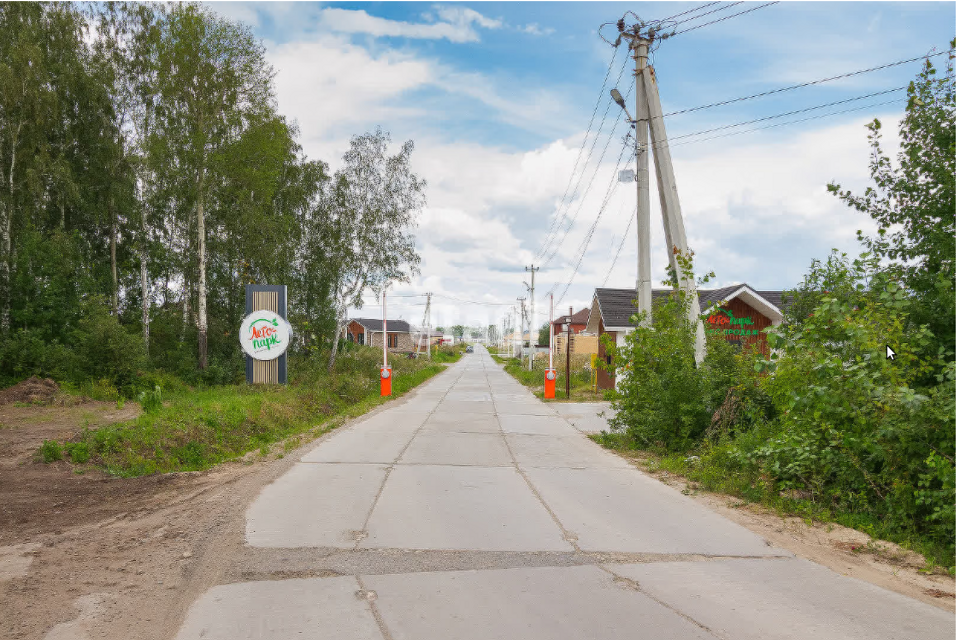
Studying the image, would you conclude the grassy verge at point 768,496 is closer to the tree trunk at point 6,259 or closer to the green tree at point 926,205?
the green tree at point 926,205

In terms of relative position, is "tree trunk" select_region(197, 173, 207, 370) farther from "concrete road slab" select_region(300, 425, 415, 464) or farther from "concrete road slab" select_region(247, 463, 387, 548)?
"concrete road slab" select_region(247, 463, 387, 548)

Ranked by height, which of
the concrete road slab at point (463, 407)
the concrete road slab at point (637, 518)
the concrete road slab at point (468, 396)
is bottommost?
the concrete road slab at point (468, 396)

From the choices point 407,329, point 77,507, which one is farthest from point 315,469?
point 407,329

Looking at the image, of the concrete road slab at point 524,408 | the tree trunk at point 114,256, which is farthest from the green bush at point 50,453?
the tree trunk at point 114,256

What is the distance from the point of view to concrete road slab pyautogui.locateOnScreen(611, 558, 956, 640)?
382 cm

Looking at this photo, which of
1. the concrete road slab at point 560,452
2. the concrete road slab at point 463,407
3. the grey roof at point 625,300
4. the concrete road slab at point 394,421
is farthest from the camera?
the grey roof at point 625,300

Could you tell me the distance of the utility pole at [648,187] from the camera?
37.2 ft

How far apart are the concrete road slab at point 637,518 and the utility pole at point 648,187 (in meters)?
3.76

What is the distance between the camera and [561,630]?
3773 millimetres

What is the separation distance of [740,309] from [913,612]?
2151cm

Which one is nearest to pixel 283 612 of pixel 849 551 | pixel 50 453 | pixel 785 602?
pixel 785 602

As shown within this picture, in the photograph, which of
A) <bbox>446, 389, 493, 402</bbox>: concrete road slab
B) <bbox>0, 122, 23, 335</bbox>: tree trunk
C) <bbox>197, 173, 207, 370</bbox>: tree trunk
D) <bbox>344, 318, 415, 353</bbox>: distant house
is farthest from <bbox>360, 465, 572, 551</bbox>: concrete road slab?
<bbox>344, 318, 415, 353</bbox>: distant house

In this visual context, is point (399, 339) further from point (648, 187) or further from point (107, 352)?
point (648, 187)

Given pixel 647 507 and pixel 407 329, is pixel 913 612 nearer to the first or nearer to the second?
pixel 647 507
